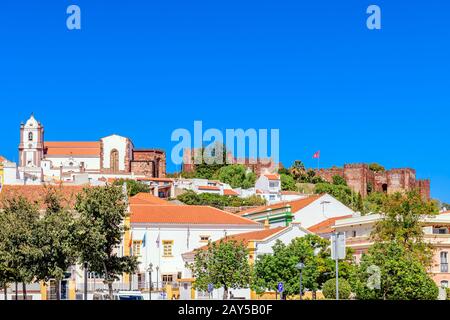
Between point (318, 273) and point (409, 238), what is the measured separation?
5307 mm

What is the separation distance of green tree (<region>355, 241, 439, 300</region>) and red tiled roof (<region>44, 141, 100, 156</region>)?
101130 millimetres

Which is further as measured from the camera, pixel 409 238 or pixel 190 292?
pixel 190 292

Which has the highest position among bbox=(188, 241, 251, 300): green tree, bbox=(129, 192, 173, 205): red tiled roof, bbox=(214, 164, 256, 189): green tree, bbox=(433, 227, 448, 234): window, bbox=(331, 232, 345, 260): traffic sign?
bbox=(214, 164, 256, 189): green tree

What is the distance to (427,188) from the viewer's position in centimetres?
14200

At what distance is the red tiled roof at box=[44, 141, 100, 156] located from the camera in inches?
5162

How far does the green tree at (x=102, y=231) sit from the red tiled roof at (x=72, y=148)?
97722 mm

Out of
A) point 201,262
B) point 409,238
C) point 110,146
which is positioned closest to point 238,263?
point 201,262

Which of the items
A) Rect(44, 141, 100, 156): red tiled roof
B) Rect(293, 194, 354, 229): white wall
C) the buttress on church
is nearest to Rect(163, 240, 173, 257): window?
Rect(293, 194, 354, 229): white wall

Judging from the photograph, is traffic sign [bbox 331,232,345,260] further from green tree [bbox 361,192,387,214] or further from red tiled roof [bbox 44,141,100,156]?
red tiled roof [bbox 44,141,100,156]

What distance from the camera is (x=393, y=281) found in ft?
104

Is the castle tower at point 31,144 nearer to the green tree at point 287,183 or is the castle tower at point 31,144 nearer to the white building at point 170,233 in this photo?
the green tree at point 287,183

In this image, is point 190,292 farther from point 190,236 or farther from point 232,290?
point 190,236

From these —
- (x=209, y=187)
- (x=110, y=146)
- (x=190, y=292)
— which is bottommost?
(x=190, y=292)
